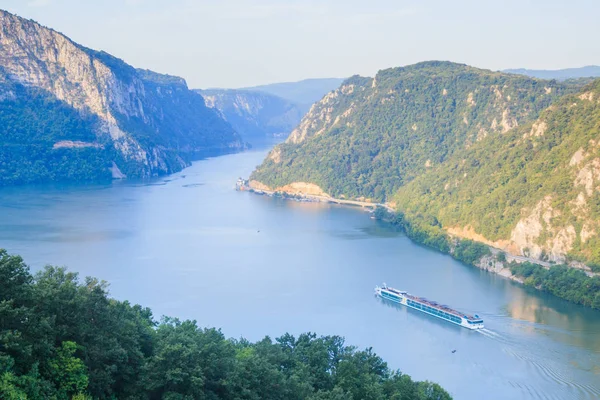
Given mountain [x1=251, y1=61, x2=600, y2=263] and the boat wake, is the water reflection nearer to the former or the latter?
the boat wake

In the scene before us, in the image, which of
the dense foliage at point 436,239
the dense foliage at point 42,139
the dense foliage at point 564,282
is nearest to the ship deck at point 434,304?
the dense foliage at point 564,282

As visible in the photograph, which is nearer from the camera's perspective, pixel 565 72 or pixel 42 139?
pixel 42 139

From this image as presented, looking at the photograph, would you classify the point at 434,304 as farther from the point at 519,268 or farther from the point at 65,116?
the point at 65,116

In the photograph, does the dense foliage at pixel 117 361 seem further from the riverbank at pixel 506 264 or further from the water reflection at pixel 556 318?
the riverbank at pixel 506 264

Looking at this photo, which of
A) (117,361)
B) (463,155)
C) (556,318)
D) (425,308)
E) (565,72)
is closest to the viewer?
(117,361)

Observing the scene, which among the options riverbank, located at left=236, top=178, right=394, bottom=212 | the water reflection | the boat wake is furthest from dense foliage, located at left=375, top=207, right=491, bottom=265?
the boat wake

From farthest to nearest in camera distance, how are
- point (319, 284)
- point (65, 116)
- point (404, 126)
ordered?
point (65, 116) < point (404, 126) < point (319, 284)

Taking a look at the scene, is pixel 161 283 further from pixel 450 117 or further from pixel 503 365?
pixel 450 117

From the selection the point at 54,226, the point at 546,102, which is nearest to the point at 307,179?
the point at 546,102

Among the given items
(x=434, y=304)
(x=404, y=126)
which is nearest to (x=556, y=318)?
(x=434, y=304)
